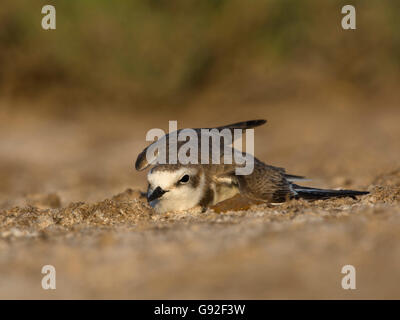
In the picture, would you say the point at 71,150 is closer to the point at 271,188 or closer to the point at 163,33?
the point at 163,33

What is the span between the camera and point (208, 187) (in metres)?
4.56

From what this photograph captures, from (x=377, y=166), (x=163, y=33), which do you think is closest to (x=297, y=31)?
(x=163, y=33)

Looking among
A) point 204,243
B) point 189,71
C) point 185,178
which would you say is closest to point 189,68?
point 189,71

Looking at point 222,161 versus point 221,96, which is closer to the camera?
point 222,161

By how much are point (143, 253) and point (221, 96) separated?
35.1ft

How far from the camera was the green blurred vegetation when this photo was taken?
1298 cm

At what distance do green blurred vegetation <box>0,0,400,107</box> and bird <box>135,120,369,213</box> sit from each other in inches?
347

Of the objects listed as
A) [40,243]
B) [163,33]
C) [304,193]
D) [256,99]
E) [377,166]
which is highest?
[163,33]

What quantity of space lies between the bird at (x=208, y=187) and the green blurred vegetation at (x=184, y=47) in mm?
8804

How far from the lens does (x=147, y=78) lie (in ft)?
44.3

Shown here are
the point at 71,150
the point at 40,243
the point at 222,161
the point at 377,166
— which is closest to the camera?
the point at 40,243

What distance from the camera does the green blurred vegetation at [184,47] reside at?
12984 mm

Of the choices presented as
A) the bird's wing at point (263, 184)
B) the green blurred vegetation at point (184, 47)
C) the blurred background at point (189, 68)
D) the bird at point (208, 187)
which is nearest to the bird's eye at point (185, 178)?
the bird at point (208, 187)

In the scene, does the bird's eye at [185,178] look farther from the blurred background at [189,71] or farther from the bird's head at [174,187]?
the blurred background at [189,71]
